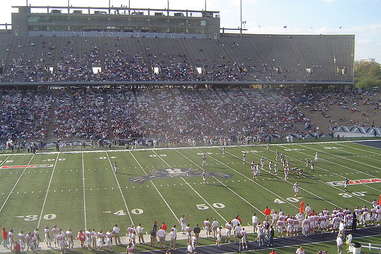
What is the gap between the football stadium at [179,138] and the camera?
1672 centimetres

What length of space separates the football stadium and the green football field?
121 millimetres

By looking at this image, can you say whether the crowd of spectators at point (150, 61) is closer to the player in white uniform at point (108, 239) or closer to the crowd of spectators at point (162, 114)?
the crowd of spectators at point (162, 114)

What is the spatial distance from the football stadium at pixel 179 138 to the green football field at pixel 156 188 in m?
0.12

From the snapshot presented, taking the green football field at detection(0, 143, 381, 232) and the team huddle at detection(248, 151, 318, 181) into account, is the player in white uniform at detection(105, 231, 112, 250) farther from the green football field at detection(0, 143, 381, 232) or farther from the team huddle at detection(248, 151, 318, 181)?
the team huddle at detection(248, 151, 318, 181)

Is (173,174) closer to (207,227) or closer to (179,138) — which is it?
(207,227)

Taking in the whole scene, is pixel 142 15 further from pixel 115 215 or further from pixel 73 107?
pixel 115 215

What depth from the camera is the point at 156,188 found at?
2300 cm

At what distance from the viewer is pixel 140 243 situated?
52.0ft

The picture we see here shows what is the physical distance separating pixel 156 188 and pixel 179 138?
60.5ft

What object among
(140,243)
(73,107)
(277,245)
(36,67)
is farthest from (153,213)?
(36,67)

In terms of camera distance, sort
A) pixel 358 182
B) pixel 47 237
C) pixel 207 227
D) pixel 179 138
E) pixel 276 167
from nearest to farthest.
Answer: pixel 47 237
pixel 207 227
pixel 358 182
pixel 276 167
pixel 179 138

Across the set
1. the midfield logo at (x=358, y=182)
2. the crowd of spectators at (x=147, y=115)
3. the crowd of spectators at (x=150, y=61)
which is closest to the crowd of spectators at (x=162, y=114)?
the crowd of spectators at (x=147, y=115)

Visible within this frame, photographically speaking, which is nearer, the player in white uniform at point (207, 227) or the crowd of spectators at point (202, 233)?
the crowd of spectators at point (202, 233)

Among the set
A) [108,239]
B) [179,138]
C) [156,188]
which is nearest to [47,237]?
[108,239]
